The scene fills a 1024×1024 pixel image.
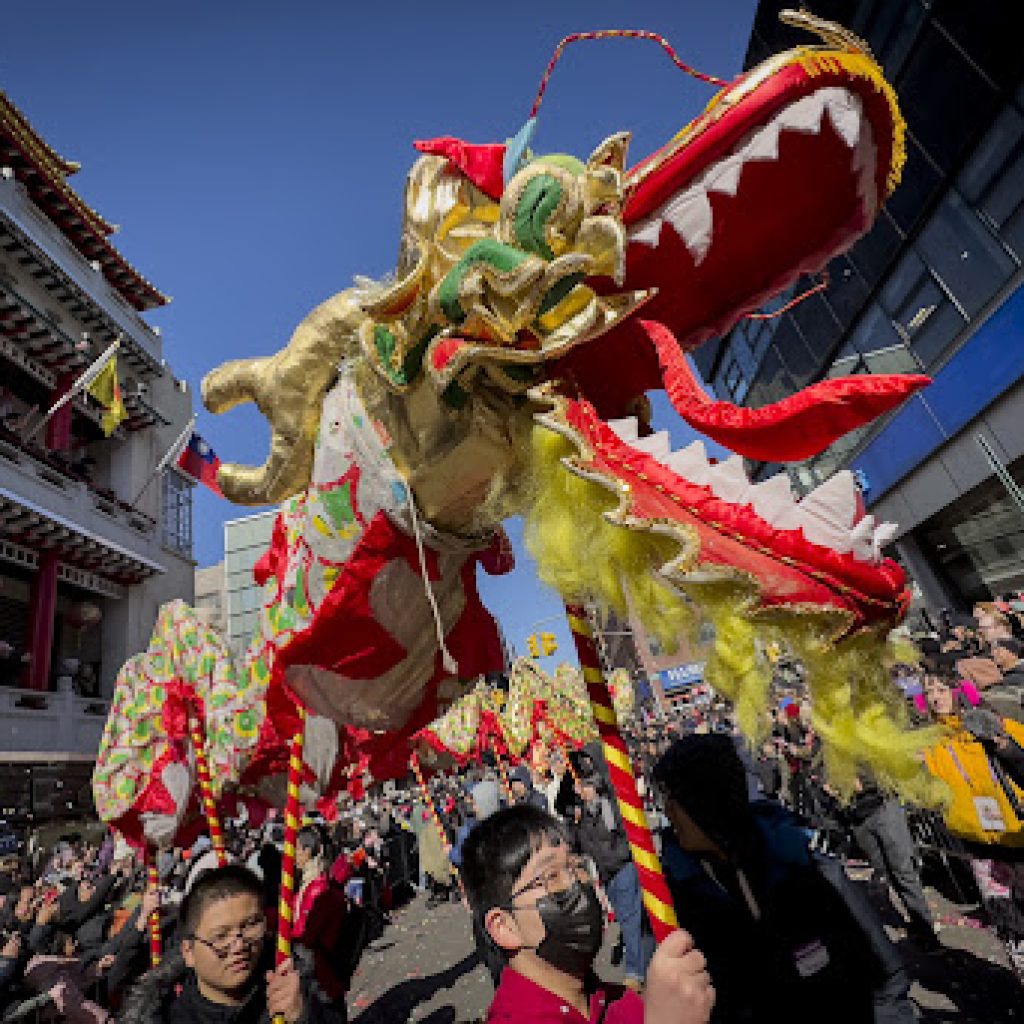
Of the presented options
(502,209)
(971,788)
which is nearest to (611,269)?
(502,209)

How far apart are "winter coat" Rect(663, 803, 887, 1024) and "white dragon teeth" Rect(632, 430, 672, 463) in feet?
4.52

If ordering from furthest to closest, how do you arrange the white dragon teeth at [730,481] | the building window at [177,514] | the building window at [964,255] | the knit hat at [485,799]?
the building window at [177,514] → the building window at [964,255] → the knit hat at [485,799] → the white dragon teeth at [730,481]

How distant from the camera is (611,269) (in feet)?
4.34

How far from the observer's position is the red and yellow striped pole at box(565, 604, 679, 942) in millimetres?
1291

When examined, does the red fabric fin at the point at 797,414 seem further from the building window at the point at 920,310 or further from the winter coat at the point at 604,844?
the building window at the point at 920,310

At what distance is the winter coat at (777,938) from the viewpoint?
1799 mm

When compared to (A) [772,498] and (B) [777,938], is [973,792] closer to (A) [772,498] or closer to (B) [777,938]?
(B) [777,938]

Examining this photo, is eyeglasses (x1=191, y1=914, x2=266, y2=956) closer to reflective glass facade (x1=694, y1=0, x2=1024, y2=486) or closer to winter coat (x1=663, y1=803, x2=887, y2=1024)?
winter coat (x1=663, y1=803, x2=887, y2=1024)

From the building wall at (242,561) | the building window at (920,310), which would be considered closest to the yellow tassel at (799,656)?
the building window at (920,310)

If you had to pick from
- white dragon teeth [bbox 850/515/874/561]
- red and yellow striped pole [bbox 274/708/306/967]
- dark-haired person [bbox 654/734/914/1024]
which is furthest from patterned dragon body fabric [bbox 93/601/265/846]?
white dragon teeth [bbox 850/515/874/561]

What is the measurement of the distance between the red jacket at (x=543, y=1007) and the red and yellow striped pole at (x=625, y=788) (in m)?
0.18

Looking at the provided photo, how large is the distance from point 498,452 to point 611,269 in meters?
0.52

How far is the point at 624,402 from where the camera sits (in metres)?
1.62

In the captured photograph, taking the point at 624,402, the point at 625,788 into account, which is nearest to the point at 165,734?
the point at 625,788
